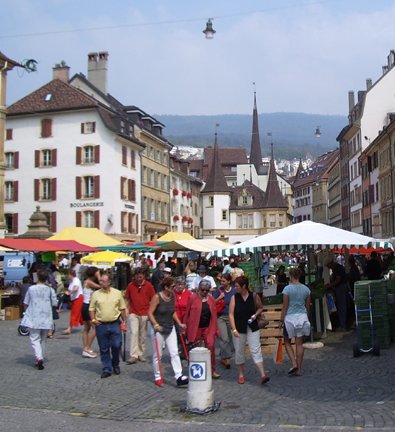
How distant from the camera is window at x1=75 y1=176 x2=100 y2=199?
5091 centimetres

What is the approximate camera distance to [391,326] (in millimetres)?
12898

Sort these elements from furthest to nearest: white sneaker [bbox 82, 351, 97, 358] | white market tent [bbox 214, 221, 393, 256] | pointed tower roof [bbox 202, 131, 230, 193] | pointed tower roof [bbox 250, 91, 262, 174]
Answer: pointed tower roof [bbox 250, 91, 262, 174]
pointed tower roof [bbox 202, 131, 230, 193]
white market tent [bbox 214, 221, 393, 256]
white sneaker [bbox 82, 351, 97, 358]

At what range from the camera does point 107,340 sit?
1053 centimetres

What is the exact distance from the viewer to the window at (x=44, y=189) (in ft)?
170

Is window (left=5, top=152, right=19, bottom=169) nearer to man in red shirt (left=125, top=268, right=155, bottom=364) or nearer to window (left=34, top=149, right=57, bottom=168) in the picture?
window (left=34, top=149, right=57, bottom=168)

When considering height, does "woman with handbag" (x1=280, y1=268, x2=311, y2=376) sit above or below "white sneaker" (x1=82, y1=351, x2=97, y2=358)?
above

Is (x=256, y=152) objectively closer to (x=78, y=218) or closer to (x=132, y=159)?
(x=132, y=159)

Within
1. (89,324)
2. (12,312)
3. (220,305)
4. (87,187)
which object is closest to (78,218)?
(87,187)

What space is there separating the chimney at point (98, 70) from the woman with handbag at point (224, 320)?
49.1 m

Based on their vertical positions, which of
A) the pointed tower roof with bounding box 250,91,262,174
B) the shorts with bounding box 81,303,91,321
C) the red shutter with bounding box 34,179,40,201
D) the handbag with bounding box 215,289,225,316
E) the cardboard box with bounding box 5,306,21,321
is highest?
the pointed tower roof with bounding box 250,91,262,174

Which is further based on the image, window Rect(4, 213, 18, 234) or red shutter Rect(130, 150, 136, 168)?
red shutter Rect(130, 150, 136, 168)

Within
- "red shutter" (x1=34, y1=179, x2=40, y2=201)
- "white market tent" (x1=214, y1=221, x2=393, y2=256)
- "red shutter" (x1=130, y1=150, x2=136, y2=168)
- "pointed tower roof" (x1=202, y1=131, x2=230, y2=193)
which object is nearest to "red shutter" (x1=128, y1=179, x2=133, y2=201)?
"red shutter" (x1=130, y1=150, x2=136, y2=168)

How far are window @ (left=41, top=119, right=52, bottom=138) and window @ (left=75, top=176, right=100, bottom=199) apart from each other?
4.49 m

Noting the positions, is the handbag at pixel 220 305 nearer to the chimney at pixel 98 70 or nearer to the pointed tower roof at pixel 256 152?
the chimney at pixel 98 70
